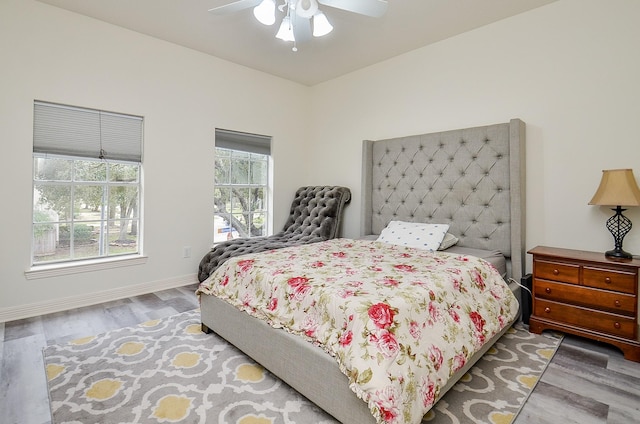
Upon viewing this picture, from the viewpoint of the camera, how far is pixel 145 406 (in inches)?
63.3

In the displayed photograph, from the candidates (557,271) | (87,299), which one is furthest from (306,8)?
(87,299)

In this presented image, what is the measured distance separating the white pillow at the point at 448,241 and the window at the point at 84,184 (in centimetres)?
304

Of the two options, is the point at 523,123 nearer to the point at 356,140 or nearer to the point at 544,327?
the point at 544,327

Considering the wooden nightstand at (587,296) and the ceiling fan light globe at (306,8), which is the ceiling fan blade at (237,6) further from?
the wooden nightstand at (587,296)

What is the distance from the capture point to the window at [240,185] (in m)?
4.03

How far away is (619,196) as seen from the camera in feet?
7.00

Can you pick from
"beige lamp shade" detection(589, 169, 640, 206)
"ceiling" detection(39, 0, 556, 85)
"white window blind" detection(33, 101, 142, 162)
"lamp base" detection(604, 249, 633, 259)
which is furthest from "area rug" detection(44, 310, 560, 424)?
"ceiling" detection(39, 0, 556, 85)

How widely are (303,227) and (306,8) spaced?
2523 mm

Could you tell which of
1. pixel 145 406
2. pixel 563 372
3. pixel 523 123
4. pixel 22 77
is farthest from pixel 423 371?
pixel 22 77

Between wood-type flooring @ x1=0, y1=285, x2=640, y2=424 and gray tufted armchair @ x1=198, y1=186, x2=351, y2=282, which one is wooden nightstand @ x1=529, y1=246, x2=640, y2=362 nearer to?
wood-type flooring @ x1=0, y1=285, x2=640, y2=424

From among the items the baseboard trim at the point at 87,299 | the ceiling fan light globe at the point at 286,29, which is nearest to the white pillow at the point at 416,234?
the ceiling fan light globe at the point at 286,29

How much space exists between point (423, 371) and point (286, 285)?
81cm

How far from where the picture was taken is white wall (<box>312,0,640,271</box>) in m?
2.37

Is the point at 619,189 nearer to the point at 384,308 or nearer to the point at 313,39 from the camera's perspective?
the point at 384,308
